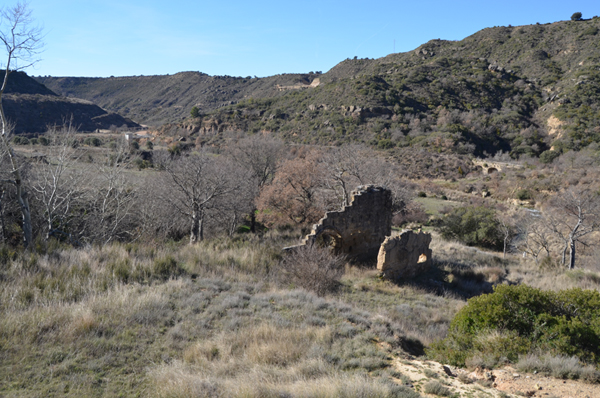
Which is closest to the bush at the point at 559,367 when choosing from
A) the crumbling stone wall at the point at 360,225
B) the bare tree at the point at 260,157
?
the crumbling stone wall at the point at 360,225

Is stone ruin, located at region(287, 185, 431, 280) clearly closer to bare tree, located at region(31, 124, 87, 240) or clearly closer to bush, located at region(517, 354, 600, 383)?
bush, located at region(517, 354, 600, 383)

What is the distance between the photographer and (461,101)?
2199 inches

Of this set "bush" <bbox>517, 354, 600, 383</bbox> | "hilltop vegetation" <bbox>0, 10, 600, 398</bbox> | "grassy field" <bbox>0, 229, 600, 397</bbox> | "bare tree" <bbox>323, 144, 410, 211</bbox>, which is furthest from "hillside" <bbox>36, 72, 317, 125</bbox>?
"bush" <bbox>517, 354, 600, 383</bbox>

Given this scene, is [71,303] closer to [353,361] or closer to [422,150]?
[353,361]

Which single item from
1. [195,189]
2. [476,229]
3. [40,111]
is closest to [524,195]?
[476,229]

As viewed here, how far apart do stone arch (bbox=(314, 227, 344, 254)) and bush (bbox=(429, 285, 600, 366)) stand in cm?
648

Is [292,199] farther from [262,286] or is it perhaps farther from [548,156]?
[548,156]

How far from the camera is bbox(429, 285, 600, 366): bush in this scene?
5520 mm

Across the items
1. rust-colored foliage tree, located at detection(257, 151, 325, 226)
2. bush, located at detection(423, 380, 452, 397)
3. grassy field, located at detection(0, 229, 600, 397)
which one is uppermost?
rust-colored foliage tree, located at detection(257, 151, 325, 226)

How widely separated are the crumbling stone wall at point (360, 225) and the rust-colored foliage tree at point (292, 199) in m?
5.37

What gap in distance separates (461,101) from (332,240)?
52.5 metres

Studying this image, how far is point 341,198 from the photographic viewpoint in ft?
64.4

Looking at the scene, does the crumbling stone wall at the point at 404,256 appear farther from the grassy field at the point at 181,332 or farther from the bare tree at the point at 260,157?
the bare tree at the point at 260,157

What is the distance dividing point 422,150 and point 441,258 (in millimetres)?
32572
